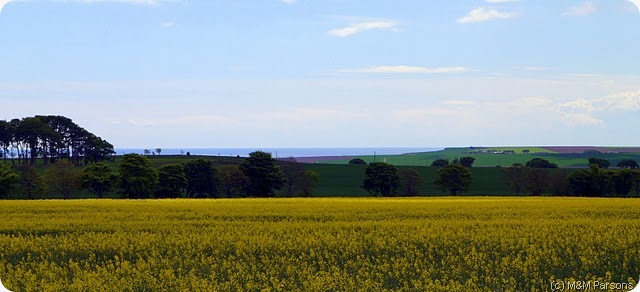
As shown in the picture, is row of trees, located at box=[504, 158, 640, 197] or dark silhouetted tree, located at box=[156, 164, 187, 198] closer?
dark silhouetted tree, located at box=[156, 164, 187, 198]

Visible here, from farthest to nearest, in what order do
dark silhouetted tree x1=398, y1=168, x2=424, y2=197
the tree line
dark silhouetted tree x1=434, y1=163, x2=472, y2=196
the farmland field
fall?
dark silhouetted tree x1=398, y1=168, x2=424, y2=197, dark silhouetted tree x1=434, y1=163, x2=472, y2=196, the tree line, the farmland field

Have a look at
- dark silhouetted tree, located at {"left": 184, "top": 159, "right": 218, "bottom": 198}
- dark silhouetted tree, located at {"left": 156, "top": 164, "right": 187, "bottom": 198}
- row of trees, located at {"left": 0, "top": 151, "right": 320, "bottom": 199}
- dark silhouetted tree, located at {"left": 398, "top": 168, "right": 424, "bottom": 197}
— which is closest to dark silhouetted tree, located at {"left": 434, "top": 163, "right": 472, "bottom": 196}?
dark silhouetted tree, located at {"left": 398, "top": 168, "right": 424, "bottom": 197}

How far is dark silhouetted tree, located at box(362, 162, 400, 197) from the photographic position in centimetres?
7619

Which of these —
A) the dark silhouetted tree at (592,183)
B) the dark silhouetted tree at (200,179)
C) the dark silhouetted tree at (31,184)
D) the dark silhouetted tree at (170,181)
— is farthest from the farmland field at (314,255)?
the dark silhouetted tree at (592,183)

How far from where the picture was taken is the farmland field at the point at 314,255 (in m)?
14.1

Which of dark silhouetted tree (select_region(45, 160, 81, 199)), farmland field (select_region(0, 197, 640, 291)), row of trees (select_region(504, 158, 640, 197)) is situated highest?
dark silhouetted tree (select_region(45, 160, 81, 199))

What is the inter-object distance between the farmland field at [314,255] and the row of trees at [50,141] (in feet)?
279

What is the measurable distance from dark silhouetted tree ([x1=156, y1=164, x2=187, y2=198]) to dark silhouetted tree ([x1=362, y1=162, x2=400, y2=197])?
72.8 feet

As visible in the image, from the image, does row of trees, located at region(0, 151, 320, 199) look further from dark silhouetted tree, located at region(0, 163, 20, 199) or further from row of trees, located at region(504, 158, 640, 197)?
row of trees, located at region(504, 158, 640, 197)

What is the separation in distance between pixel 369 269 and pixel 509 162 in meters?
153

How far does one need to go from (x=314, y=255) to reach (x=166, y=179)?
57.1m

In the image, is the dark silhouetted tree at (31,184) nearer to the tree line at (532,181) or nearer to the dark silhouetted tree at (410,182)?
the tree line at (532,181)

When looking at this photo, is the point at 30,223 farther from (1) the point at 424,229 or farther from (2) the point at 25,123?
(2) the point at 25,123

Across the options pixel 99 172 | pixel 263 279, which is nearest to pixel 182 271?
pixel 263 279
